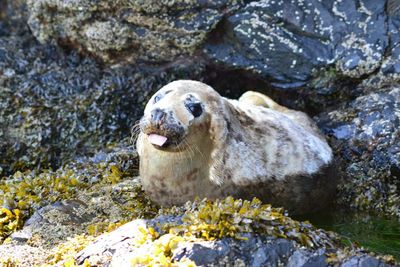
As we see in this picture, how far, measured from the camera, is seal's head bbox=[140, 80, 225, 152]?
5590 mm

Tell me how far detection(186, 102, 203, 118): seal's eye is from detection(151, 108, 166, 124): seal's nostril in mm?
259

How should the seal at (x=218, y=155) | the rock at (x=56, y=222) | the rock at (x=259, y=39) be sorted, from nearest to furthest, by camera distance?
the rock at (x=56, y=222) < the seal at (x=218, y=155) < the rock at (x=259, y=39)

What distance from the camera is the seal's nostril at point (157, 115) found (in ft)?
18.2

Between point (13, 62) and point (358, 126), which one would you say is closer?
point (358, 126)

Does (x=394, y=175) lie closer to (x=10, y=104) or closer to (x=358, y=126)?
(x=358, y=126)

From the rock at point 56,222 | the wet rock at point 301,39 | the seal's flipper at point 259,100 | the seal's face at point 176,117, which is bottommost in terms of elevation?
the rock at point 56,222

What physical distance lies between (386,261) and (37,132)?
4201 millimetres

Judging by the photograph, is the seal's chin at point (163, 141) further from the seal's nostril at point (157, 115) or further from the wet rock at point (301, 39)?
the wet rock at point (301, 39)

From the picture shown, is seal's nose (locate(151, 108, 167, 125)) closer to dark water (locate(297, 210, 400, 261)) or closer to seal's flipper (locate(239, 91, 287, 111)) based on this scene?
dark water (locate(297, 210, 400, 261))

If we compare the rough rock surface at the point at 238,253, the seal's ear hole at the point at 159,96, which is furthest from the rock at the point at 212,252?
the seal's ear hole at the point at 159,96

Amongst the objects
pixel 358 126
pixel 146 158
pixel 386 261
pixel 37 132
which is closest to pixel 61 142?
pixel 37 132

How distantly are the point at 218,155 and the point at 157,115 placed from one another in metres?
0.61

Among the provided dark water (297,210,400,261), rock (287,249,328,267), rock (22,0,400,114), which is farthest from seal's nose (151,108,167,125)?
rock (22,0,400,114)

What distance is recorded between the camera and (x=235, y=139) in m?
5.99
